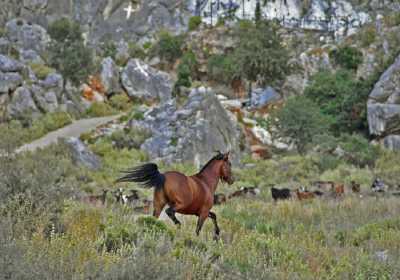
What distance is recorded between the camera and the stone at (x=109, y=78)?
154 ft

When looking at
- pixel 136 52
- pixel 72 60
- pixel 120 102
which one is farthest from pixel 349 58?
pixel 136 52

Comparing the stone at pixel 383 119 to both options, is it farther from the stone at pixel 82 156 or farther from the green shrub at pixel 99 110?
the green shrub at pixel 99 110

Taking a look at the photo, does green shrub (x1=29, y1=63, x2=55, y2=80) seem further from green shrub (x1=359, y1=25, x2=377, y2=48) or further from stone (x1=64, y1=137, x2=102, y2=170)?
green shrub (x1=359, y1=25, x2=377, y2=48)

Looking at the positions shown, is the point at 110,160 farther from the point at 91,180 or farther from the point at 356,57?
the point at 356,57

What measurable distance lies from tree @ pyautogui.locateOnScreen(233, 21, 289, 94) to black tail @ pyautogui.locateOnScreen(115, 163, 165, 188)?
4185 centimetres

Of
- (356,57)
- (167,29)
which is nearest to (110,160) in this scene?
(356,57)

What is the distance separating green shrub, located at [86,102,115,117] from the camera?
134ft

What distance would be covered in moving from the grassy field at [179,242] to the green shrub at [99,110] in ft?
95.4

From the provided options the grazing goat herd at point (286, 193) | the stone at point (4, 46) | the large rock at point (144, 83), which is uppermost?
the stone at point (4, 46)

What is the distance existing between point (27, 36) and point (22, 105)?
61.8ft

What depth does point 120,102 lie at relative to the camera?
45.6 m

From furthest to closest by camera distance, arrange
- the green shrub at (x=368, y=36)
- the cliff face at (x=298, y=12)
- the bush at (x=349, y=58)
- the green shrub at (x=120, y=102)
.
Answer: the cliff face at (x=298, y=12) → the green shrub at (x=368, y=36) → the bush at (x=349, y=58) → the green shrub at (x=120, y=102)

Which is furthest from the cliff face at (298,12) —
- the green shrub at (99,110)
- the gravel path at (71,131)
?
the gravel path at (71,131)

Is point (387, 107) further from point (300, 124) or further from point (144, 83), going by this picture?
point (144, 83)
